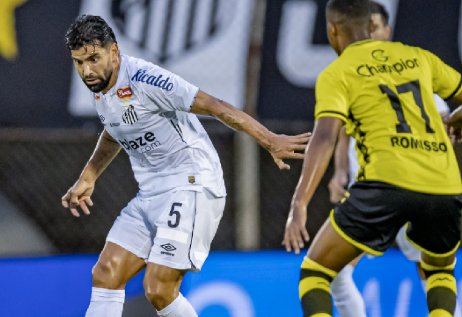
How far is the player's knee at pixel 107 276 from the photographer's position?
3.34m

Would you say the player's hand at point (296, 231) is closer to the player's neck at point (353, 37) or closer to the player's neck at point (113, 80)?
the player's neck at point (353, 37)

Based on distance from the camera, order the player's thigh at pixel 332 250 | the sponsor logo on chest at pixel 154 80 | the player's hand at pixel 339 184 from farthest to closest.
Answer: the player's hand at pixel 339 184
the sponsor logo on chest at pixel 154 80
the player's thigh at pixel 332 250

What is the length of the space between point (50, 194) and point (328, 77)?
185 inches

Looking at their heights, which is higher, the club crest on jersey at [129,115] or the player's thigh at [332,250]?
the club crest on jersey at [129,115]

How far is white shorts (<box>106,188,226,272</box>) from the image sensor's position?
329cm

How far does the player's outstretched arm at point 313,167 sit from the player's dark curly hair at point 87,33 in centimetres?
129

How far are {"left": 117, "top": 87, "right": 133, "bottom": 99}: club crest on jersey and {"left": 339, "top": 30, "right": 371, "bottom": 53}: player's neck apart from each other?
45.6 inches

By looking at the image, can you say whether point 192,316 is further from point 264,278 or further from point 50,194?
point 50,194

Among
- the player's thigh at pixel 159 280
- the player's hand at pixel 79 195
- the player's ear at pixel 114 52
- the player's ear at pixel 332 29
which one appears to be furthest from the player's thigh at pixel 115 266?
the player's ear at pixel 332 29

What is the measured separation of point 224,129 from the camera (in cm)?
609

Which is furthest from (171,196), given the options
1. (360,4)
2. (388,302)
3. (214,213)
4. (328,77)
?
(388,302)

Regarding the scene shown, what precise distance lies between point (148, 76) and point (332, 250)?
53.3 inches

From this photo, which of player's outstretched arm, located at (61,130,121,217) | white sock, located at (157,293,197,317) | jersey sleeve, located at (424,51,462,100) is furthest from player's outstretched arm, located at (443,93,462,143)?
player's outstretched arm, located at (61,130,121,217)

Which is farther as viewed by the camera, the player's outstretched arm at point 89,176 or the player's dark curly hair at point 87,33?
the player's outstretched arm at point 89,176
